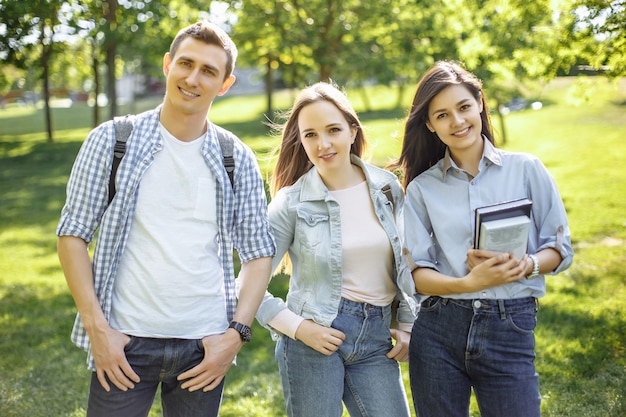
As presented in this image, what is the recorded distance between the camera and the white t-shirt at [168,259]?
8.80ft

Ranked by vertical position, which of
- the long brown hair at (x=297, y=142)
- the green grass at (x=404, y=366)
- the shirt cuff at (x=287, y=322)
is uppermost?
the long brown hair at (x=297, y=142)

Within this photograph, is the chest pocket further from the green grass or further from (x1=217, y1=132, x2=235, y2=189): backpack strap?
the green grass

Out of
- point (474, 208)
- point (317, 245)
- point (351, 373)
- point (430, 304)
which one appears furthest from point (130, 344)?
point (474, 208)

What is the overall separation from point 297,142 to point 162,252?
42.0 inches

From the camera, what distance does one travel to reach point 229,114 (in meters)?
34.2

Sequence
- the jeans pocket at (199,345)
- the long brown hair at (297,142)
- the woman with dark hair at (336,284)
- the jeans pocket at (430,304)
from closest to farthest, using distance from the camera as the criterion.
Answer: the jeans pocket at (199,345)
the jeans pocket at (430,304)
the woman with dark hair at (336,284)
the long brown hair at (297,142)

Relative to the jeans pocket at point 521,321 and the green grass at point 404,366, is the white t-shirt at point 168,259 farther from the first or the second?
the jeans pocket at point 521,321

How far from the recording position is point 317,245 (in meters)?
3.16

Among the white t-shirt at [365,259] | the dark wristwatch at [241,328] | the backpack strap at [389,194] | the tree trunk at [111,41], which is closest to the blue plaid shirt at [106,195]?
the dark wristwatch at [241,328]

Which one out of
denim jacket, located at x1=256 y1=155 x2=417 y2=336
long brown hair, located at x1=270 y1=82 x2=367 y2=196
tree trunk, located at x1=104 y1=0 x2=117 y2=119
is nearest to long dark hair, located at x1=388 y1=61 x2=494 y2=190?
denim jacket, located at x1=256 y1=155 x2=417 y2=336

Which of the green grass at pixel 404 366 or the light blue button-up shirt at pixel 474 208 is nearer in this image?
the light blue button-up shirt at pixel 474 208

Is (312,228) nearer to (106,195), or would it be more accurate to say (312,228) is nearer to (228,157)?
(228,157)

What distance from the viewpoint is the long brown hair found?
3309 mm

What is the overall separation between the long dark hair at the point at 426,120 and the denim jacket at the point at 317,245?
0.13 meters
